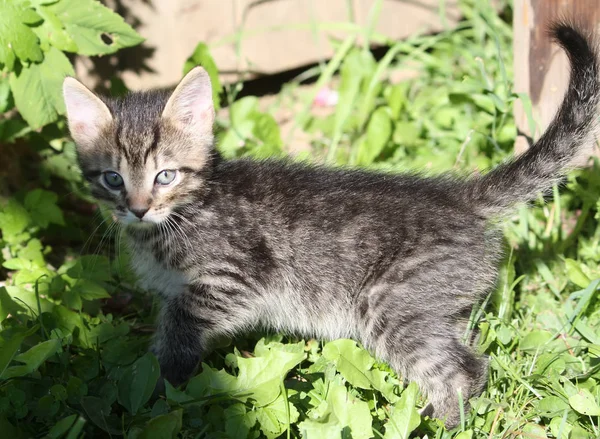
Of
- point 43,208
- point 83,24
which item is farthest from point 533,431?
point 83,24

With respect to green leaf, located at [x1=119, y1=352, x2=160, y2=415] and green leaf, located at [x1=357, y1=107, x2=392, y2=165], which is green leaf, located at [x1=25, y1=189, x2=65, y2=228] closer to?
green leaf, located at [x1=119, y1=352, x2=160, y2=415]

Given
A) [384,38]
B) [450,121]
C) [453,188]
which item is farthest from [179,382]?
[384,38]

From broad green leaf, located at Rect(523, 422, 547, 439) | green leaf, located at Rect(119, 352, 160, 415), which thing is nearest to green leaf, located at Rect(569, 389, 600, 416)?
broad green leaf, located at Rect(523, 422, 547, 439)

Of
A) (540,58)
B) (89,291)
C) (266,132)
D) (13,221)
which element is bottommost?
(13,221)

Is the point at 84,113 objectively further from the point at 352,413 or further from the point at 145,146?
the point at 352,413

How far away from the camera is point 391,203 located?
136 inches

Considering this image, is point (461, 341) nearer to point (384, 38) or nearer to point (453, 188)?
point (453, 188)

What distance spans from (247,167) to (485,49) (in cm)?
327

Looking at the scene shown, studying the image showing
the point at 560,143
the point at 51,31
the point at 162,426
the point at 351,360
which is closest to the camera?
the point at 162,426

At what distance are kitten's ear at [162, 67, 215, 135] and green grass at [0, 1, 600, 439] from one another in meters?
0.94

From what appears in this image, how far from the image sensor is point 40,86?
3936 mm

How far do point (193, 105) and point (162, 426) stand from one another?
1.58 m

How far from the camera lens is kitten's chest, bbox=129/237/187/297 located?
3.51m

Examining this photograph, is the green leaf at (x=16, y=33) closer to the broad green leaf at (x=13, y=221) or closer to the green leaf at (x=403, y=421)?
the broad green leaf at (x=13, y=221)
